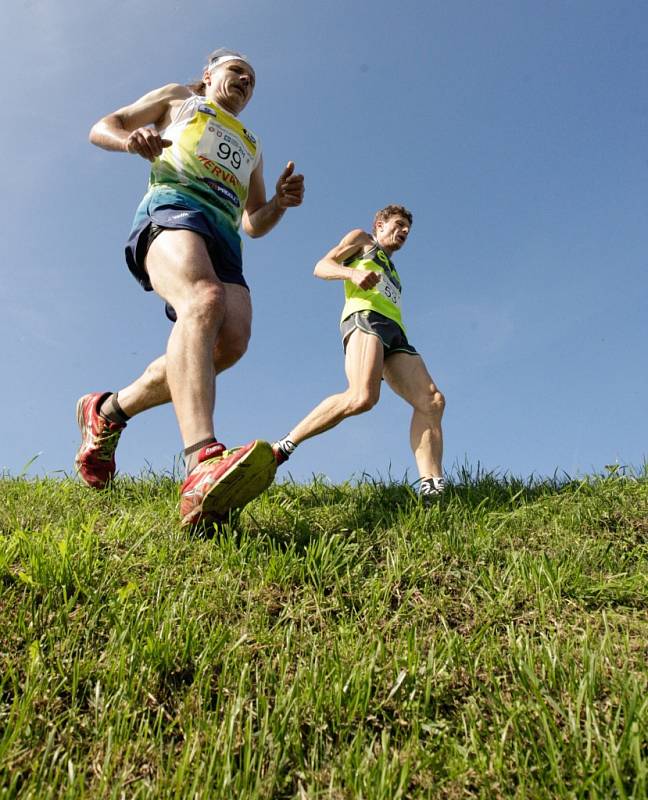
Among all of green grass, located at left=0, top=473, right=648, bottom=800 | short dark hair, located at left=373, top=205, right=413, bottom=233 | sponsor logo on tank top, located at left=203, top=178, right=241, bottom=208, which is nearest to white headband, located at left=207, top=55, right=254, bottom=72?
sponsor logo on tank top, located at left=203, top=178, right=241, bottom=208

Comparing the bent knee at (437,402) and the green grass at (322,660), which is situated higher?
the bent knee at (437,402)

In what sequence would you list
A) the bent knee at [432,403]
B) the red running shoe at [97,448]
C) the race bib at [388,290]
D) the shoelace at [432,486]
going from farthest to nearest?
the race bib at [388,290] < the bent knee at [432,403] < the shoelace at [432,486] < the red running shoe at [97,448]

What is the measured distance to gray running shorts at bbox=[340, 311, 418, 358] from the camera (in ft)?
16.9

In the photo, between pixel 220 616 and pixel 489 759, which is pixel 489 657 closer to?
pixel 489 759

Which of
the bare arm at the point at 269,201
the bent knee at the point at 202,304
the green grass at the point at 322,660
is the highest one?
the bare arm at the point at 269,201

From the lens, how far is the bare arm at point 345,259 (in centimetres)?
479

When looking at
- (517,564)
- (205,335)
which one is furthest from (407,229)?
(517,564)

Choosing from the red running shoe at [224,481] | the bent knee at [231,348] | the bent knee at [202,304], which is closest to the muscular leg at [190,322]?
the bent knee at [202,304]

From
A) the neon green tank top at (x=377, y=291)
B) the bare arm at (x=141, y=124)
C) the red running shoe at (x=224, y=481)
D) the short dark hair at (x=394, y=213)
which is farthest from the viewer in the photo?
the short dark hair at (x=394, y=213)

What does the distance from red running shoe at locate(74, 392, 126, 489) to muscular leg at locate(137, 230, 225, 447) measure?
116cm

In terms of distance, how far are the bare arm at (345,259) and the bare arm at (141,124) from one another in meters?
1.61

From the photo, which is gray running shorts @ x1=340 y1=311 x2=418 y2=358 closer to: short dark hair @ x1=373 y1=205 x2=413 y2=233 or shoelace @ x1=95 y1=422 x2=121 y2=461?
short dark hair @ x1=373 y1=205 x2=413 y2=233

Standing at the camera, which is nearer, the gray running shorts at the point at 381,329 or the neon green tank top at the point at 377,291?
the gray running shorts at the point at 381,329

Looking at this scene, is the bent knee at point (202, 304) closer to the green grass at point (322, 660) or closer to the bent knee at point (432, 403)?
the green grass at point (322, 660)
